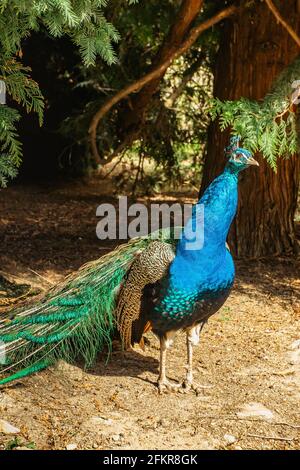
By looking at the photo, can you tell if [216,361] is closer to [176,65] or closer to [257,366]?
[257,366]

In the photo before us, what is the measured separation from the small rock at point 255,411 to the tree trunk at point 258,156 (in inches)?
99.4

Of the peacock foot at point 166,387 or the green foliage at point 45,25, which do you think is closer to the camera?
the green foliage at point 45,25

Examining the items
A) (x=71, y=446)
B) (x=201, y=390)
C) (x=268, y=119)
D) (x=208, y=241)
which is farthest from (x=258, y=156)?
(x=71, y=446)

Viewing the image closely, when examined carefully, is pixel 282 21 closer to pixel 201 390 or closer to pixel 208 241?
pixel 208 241

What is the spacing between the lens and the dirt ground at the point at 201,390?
11.7 feet

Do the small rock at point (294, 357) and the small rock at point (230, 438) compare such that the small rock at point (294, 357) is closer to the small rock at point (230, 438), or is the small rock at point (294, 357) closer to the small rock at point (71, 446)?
the small rock at point (230, 438)

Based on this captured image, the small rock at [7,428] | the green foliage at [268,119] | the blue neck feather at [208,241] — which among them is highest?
the green foliage at [268,119]

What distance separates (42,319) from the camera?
4164 millimetres

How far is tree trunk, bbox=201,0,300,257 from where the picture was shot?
6.06 meters

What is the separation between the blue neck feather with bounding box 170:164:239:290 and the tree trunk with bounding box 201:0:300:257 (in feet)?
7.03

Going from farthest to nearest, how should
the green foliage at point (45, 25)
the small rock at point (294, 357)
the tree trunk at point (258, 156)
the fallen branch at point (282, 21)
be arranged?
the tree trunk at point (258, 156), the fallen branch at point (282, 21), the small rock at point (294, 357), the green foliage at point (45, 25)

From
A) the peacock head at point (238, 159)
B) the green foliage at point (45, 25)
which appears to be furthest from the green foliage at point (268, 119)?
the green foliage at point (45, 25)

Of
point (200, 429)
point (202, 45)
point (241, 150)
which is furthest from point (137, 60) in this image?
point (200, 429)

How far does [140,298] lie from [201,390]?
0.62 metres
